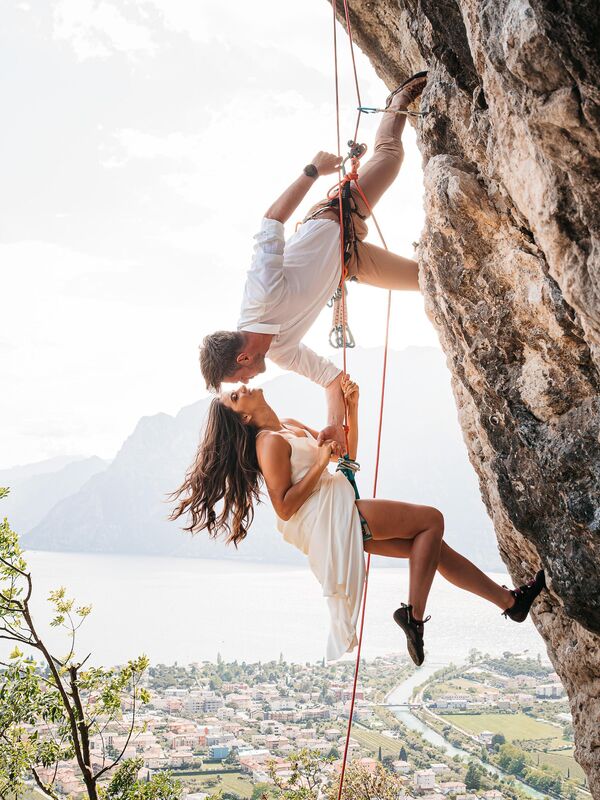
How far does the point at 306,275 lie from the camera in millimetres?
4988

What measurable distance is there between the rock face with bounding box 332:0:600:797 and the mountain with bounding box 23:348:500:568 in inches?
1521

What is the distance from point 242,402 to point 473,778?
64.6 ft

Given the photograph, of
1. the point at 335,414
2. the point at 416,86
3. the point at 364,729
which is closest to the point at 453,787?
the point at 364,729

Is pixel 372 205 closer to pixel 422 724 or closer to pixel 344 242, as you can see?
pixel 344 242

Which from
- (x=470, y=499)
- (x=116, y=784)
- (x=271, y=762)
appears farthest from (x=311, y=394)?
(x=116, y=784)

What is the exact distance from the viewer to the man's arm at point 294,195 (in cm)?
474

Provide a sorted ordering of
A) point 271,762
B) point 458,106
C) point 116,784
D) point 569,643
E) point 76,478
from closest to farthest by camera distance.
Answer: point 458,106
point 569,643
point 116,784
point 271,762
point 76,478

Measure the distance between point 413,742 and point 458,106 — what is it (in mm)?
24268

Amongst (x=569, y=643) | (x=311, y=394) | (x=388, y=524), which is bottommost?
(x=569, y=643)

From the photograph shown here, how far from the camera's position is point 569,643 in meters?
5.02

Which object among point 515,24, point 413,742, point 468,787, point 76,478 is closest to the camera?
point 515,24

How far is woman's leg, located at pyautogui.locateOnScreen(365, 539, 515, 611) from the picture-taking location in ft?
14.7

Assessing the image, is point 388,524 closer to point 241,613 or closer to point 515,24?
point 515,24

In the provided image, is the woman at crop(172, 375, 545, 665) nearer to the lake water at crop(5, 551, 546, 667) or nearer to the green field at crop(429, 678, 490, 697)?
the green field at crop(429, 678, 490, 697)
